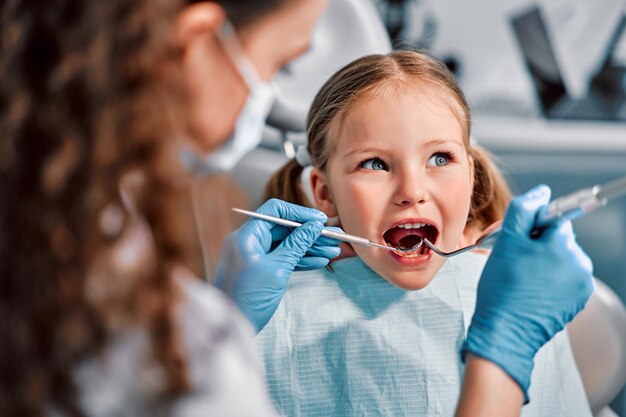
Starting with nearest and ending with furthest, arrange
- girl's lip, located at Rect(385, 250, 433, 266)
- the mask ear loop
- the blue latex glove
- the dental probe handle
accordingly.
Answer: the mask ear loop < the blue latex glove < the dental probe handle < girl's lip, located at Rect(385, 250, 433, 266)

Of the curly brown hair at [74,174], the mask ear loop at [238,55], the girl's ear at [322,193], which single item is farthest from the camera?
the girl's ear at [322,193]

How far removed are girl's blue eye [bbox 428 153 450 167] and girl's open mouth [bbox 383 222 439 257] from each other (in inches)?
4.2

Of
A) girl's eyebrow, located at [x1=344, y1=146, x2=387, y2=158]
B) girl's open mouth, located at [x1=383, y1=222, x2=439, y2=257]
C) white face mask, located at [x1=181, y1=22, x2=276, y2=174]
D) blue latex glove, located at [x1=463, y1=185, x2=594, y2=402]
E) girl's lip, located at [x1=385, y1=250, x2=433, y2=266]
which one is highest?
white face mask, located at [x1=181, y1=22, x2=276, y2=174]

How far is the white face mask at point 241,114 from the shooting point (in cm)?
86

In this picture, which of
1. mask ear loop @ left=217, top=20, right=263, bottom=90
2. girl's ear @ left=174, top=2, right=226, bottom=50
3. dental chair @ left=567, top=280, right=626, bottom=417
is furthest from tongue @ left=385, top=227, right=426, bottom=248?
girl's ear @ left=174, top=2, right=226, bottom=50

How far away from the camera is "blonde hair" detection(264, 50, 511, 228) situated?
4.51 ft

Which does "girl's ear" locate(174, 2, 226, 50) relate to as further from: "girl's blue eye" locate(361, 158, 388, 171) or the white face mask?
"girl's blue eye" locate(361, 158, 388, 171)

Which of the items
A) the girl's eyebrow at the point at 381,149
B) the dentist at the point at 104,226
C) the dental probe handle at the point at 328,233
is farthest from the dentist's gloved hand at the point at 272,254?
the dentist at the point at 104,226

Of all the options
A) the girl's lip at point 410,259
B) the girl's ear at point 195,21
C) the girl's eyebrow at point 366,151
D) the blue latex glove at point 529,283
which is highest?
the girl's ear at point 195,21

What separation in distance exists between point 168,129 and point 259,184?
1.06 metres

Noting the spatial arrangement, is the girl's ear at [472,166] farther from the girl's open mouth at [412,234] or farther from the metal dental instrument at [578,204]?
the metal dental instrument at [578,204]

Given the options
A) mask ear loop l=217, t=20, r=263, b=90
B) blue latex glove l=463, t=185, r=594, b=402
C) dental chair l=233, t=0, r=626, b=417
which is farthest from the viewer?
dental chair l=233, t=0, r=626, b=417

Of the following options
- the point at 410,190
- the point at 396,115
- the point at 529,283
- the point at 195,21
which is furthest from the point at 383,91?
the point at 195,21

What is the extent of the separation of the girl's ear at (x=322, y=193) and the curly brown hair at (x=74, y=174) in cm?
71
